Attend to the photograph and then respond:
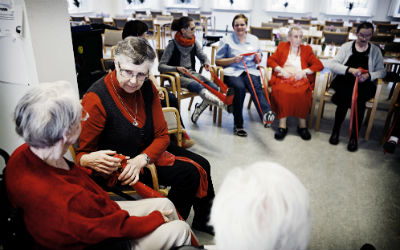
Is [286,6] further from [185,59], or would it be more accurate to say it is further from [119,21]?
[185,59]

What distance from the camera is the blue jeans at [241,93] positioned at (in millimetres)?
3094

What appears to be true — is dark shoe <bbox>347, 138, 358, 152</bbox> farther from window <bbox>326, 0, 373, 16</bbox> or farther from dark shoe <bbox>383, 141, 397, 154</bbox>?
window <bbox>326, 0, 373, 16</bbox>

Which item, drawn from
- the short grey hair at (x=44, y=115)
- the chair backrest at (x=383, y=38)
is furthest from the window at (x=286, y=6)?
the short grey hair at (x=44, y=115)

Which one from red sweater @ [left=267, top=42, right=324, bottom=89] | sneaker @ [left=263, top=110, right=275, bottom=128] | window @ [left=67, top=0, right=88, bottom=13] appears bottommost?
sneaker @ [left=263, top=110, right=275, bottom=128]

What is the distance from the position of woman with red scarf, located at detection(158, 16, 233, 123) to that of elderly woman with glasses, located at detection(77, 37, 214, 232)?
1334mm

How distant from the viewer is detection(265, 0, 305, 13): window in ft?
34.9

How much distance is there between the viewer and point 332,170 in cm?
246

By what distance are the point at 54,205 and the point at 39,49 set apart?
115 centimetres

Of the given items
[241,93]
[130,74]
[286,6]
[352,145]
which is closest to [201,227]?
[130,74]

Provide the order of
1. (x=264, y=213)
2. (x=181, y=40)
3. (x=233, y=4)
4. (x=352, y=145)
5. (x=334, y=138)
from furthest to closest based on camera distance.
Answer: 1. (x=233, y=4)
2. (x=181, y=40)
3. (x=334, y=138)
4. (x=352, y=145)
5. (x=264, y=213)

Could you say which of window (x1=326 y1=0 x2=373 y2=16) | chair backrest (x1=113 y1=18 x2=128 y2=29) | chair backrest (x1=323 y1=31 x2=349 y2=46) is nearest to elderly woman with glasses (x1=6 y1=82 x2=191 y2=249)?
chair backrest (x1=323 y1=31 x2=349 y2=46)

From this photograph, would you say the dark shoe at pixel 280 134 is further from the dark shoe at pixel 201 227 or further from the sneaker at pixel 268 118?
the dark shoe at pixel 201 227

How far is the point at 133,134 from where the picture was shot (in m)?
1.49

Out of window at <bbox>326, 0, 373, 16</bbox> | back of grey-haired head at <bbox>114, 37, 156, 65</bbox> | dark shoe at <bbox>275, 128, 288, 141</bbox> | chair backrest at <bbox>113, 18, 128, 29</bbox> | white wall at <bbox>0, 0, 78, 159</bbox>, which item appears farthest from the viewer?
window at <bbox>326, 0, 373, 16</bbox>
